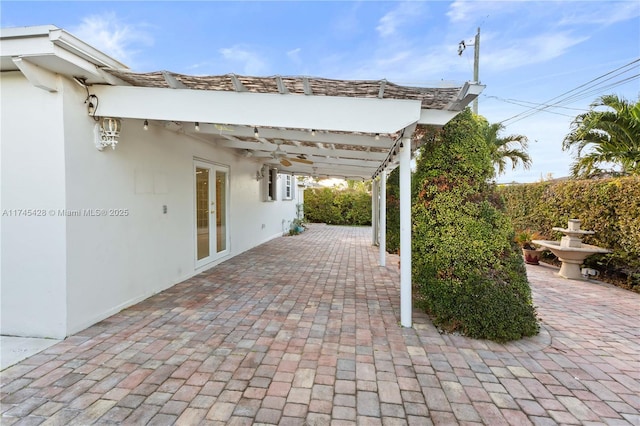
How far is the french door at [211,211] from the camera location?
6.80m

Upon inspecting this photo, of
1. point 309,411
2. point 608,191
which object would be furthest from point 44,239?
point 608,191

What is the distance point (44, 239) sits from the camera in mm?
3537

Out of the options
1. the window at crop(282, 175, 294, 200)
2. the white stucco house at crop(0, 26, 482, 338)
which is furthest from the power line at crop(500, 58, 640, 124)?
the window at crop(282, 175, 294, 200)

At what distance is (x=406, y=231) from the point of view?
4.16 m

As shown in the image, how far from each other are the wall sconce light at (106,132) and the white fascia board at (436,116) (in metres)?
3.93

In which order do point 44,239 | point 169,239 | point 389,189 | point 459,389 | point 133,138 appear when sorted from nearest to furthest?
1. point 459,389
2. point 44,239
3. point 133,138
4. point 169,239
5. point 389,189

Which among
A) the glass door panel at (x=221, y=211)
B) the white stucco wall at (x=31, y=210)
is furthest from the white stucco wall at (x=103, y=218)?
the glass door panel at (x=221, y=211)

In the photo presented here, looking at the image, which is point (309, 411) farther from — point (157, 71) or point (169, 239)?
point (169, 239)

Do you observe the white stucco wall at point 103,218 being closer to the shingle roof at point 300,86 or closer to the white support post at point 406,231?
the shingle roof at point 300,86

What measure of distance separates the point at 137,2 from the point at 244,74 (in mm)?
4374

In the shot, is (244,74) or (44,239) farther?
(44,239)

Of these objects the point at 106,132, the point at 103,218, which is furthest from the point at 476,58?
the point at 103,218

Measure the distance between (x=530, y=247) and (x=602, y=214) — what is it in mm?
2388

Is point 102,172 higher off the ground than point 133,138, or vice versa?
point 133,138
